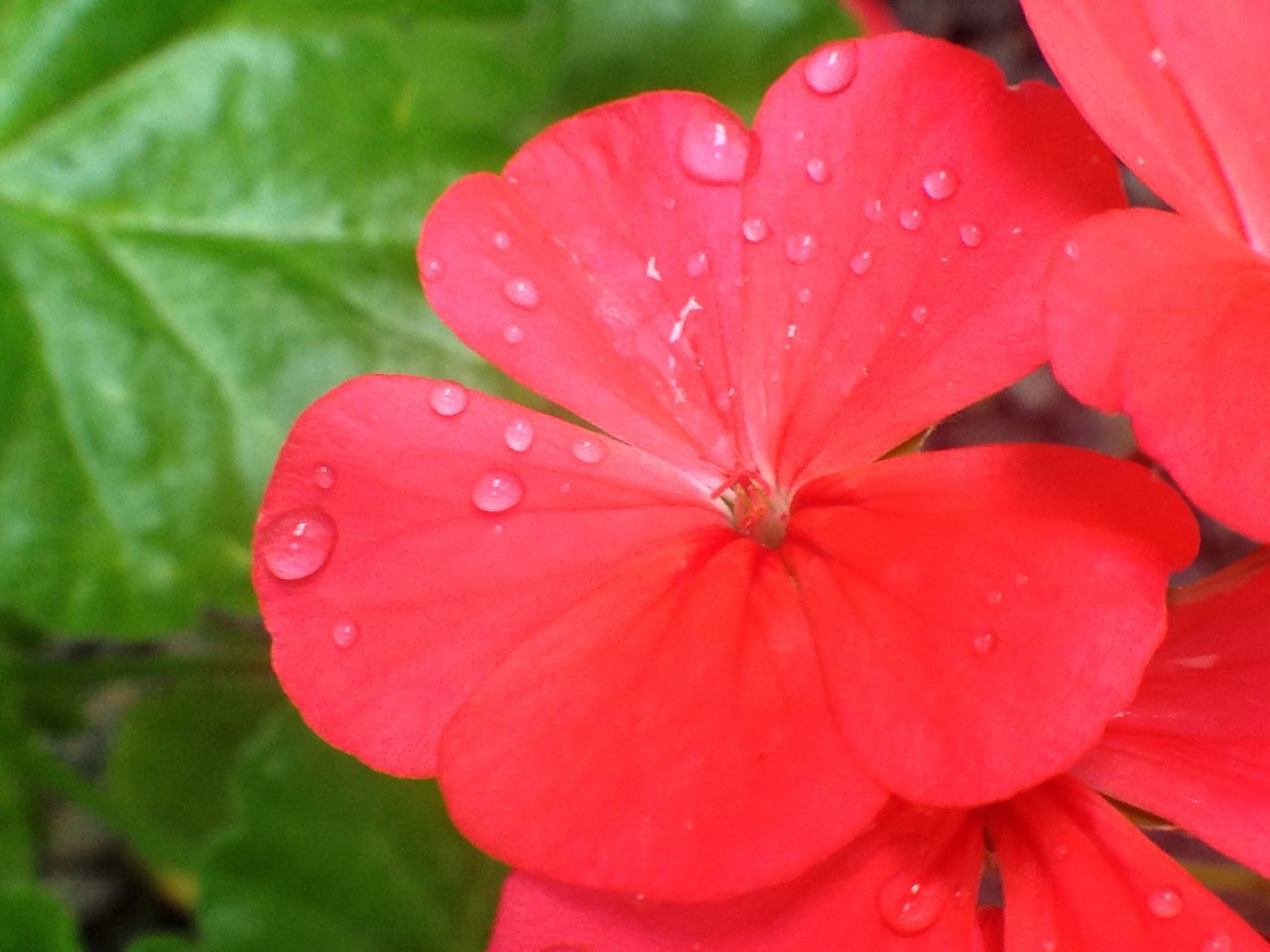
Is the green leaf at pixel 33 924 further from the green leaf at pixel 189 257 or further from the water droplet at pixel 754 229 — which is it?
the water droplet at pixel 754 229

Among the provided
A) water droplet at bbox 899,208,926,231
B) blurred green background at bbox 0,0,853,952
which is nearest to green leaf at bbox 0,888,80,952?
blurred green background at bbox 0,0,853,952

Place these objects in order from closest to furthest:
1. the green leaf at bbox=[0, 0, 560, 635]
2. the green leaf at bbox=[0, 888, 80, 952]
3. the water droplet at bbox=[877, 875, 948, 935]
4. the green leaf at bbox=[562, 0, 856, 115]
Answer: the water droplet at bbox=[877, 875, 948, 935]
the green leaf at bbox=[0, 888, 80, 952]
the green leaf at bbox=[0, 0, 560, 635]
the green leaf at bbox=[562, 0, 856, 115]

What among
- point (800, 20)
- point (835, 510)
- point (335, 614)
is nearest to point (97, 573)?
point (335, 614)

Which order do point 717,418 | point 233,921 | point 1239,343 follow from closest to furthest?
1. point 1239,343
2. point 717,418
3. point 233,921

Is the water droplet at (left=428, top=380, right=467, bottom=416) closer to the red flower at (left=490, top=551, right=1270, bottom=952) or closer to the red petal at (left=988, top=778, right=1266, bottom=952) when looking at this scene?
the red flower at (left=490, top=551, right=1270, bottom=952)

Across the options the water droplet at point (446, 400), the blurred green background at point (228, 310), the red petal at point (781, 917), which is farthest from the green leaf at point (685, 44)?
the red petal at point (781, 917)

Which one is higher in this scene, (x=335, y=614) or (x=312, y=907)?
(x=335, y=614)

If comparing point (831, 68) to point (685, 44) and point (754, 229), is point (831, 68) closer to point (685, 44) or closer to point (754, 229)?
point (754, 229)

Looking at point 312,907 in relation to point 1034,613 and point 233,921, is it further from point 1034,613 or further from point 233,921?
point 1034,613
